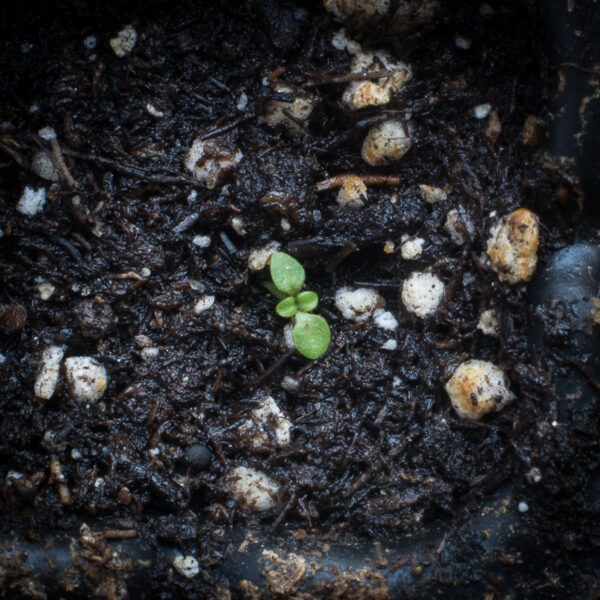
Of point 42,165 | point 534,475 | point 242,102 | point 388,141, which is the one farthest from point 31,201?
point 534,475

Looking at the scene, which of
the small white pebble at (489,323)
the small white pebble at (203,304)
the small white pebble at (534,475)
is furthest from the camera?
the small white pebble at (203,304)

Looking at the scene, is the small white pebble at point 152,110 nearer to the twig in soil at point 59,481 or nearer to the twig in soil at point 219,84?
the twig in soil at point 219,84

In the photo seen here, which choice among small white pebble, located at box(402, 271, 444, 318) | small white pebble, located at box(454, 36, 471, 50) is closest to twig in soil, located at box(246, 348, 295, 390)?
small white pebble, located at box(402, 271, 444, 318)

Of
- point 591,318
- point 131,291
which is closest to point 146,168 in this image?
point 131,291

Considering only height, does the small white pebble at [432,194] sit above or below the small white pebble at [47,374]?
above

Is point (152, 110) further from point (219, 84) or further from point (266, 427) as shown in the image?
point (266, 427)

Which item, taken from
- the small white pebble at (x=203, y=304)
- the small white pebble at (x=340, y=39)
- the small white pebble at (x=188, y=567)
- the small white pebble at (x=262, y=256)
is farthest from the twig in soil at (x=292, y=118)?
the small white pebble at (x=188, y=567)

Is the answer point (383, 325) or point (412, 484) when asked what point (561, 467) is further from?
point (383, 325)
